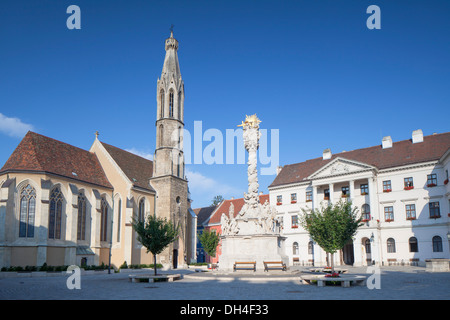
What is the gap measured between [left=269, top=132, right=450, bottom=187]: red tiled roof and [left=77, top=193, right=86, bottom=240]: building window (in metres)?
26.0

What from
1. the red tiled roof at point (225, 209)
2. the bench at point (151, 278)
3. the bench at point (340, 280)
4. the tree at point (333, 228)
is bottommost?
the bench at point (151, 278)

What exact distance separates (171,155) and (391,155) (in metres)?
26.8

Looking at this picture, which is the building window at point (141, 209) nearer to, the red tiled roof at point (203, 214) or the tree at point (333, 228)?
the red tiled roof at point (203, 214)

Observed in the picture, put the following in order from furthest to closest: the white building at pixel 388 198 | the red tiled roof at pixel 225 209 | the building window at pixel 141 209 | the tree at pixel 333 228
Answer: the red tiled roof at pixel 225 209 < the building window at pixel 141 209 < the white building at pixel 388 198 < the tree at pixel 333 228

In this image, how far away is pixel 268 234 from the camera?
2481 cm

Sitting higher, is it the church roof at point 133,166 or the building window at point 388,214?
the church roof at point 133,166

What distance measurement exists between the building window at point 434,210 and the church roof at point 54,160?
3538cm

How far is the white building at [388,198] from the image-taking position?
41750mm

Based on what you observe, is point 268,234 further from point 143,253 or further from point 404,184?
point 404,184

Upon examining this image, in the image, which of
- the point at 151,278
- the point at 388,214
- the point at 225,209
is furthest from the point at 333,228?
the point at 225,209

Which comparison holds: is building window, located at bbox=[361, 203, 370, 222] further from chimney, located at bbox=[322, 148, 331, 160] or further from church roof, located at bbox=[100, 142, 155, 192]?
church roof, located at bbox=[100, 142, 155, 192]

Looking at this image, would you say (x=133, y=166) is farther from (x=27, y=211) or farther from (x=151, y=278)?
(x=151, y=278)

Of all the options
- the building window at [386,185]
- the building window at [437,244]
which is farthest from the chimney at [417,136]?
the building window at [437,244]
